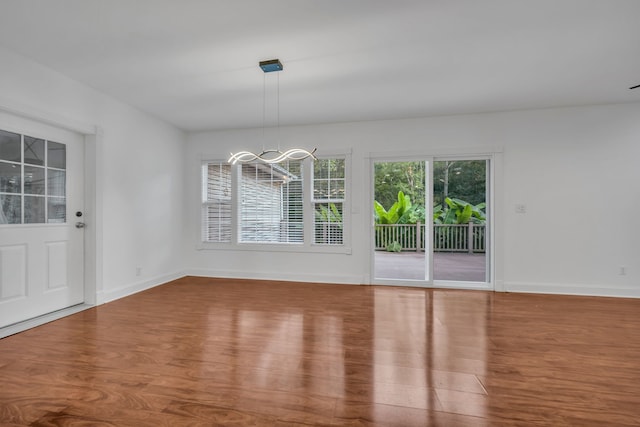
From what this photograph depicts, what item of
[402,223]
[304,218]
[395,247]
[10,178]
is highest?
[10,178]

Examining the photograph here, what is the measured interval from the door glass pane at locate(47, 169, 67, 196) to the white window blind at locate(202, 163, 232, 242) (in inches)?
85.9

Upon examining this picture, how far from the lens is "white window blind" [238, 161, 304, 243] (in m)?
5.18

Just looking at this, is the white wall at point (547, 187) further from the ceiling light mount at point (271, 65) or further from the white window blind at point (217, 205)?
the ceiling light mount at point (271, 65)

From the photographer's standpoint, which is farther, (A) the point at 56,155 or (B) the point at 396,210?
(B) the point at 396,210

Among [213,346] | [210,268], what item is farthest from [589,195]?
[210,268]

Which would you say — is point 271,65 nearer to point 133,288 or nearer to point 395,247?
point 133,288

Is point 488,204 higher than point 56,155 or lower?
lower

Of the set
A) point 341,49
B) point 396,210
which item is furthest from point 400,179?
point 341,49

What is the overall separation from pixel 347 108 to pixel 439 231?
3.44 m

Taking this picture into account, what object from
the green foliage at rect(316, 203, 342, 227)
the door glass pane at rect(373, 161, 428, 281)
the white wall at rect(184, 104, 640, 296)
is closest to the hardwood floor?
the white wall at rect(184, 104, 640, 296)

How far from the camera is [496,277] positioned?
453cm

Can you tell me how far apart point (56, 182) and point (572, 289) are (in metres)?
6.72

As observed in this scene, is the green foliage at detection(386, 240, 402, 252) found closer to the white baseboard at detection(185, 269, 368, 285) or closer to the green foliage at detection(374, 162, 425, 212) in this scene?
the green foliage at detection(374, 162, 425, 212)

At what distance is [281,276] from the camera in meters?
5.18
